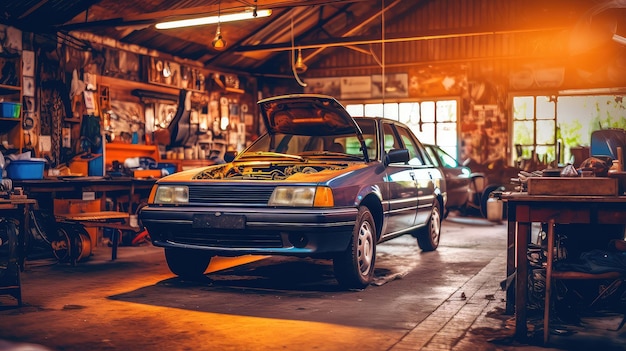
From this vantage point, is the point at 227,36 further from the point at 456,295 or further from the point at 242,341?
the point at 242,341

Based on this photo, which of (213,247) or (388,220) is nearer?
(213,247)

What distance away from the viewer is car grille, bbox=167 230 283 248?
5.84 meters

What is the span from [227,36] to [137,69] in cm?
262

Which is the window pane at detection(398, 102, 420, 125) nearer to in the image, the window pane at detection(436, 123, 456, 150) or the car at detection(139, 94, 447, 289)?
the window pane at detection(436, 123, 456, 150)

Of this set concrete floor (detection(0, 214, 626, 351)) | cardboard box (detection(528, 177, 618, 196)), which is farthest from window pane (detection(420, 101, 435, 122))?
cardboard box (detection(528, 177, 618, 196))

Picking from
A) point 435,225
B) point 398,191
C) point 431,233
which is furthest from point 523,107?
point 398,191

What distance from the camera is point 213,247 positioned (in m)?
5.97

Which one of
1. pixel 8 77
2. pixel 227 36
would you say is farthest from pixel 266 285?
pixel 227 36

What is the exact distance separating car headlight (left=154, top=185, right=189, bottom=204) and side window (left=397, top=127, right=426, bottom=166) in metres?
2.98

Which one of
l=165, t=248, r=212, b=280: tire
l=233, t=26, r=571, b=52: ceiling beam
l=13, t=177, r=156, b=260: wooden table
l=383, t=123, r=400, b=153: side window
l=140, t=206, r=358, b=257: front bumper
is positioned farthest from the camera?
l=233, t=26, r=571, b=52: ceiling beam

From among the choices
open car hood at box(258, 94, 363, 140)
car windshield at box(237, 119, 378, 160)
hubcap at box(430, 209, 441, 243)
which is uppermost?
open car hood at box(258, 94, 363, 140)

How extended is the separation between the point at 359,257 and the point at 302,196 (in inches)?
33.5

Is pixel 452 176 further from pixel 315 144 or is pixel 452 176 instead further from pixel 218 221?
pixel 218 221

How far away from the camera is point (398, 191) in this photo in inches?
284
